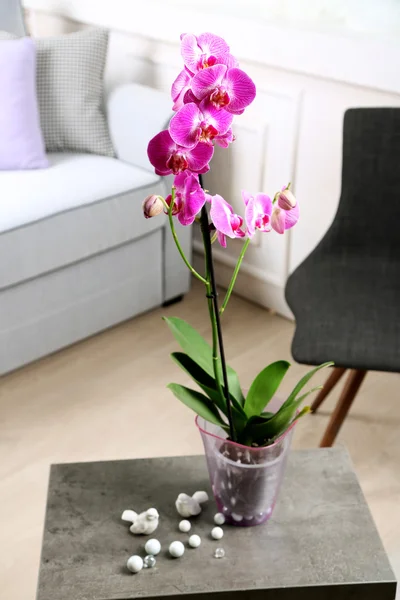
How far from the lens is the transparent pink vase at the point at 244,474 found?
1.01 meters

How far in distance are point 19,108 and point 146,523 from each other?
1.39 metres

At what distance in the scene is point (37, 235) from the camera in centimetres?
188

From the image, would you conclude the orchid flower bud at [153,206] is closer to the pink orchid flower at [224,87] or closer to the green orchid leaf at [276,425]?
the pink orchid flower at [224,87]

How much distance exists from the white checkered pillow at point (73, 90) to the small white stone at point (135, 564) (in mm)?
1499

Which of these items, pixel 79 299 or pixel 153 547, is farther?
pixel 79 299

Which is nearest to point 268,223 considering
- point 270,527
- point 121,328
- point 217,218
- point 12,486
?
point 217,218

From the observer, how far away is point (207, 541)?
1041mm

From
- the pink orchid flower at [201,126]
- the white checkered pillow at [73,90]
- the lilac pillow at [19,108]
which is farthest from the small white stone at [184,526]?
the white checkered pillow at [73,90]

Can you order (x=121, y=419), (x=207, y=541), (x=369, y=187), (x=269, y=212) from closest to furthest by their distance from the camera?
(x=269, y=212)
(x=207, y=541)
(x=369, y=187)
(x=121, y=419)

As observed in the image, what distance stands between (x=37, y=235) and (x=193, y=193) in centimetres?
110

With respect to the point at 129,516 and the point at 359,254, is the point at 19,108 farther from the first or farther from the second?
the point at 129,516

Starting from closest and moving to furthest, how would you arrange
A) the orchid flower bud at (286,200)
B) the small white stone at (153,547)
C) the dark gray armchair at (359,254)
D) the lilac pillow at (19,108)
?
the orchid flower bud at (286,200) < the small white stone at (153,547) < the dark gray armchair at (359,254) < the lilac pillow at (19,108)

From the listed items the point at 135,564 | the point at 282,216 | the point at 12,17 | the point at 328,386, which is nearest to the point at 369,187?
the point at 328,386

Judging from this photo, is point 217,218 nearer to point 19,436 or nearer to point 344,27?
point 19,436
